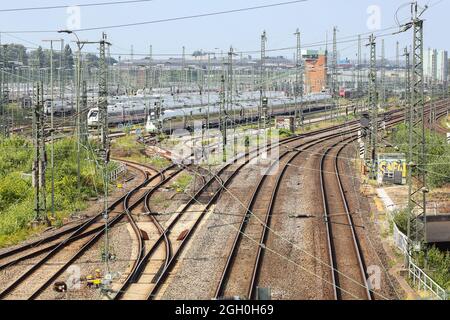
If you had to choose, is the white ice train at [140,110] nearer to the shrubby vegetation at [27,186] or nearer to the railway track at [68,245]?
the shrubby vegetation at [27,186]

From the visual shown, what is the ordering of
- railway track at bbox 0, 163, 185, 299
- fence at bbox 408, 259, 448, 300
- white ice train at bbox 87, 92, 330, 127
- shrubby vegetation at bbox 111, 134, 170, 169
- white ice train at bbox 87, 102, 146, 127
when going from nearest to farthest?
fence at bbox 408, 259, 448, 300, railway track at bbox 0, 163, 185, 299, shrubby vegetation at bbox 111, 134, 170, 169, white ice train at bbox 87, 92, 330, 127, white ice train at bbox 87, 102, 146, 127

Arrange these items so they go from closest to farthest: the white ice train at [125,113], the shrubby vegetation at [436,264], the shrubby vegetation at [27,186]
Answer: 1. the shrubby vegetation at [436,264]
2. the shrubby vegetation at [27,186]
3. the white ice train at [125,113]

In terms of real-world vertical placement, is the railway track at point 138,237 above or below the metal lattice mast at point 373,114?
below

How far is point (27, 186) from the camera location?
25281 mm

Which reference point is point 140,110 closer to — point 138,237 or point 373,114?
point 373,114

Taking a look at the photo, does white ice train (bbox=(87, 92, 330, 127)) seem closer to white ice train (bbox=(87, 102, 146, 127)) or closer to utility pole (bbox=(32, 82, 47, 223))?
white ice train (bbox=(87, 102, 146, 127))

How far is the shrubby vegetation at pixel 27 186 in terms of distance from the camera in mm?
19812

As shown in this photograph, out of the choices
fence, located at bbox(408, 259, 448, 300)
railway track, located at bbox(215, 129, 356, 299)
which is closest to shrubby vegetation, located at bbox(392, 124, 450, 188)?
railway track, located at bbox(215, 129, 356, 299)

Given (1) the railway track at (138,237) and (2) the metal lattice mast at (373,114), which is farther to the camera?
(2) the metal lattice mast at (373,114)

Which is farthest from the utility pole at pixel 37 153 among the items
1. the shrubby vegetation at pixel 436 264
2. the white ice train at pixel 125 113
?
the white ice train at pixel 125 113

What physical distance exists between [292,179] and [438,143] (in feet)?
28.5

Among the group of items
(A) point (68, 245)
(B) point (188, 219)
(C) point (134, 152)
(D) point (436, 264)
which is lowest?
(D) point (436, 264)

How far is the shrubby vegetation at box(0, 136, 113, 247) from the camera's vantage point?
19812 mm

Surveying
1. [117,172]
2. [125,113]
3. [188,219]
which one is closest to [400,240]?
[188,219]
